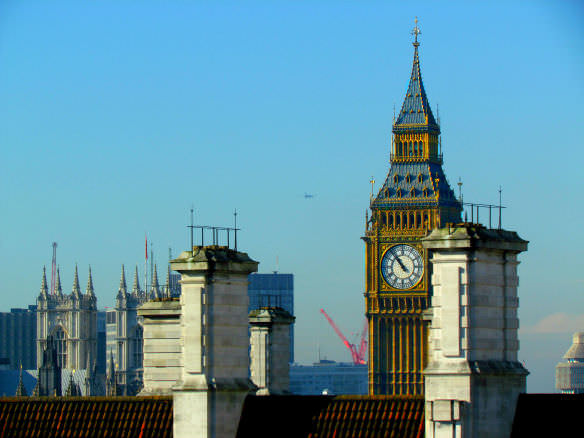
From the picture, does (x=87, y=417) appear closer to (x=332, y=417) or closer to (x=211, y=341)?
(x=211, y=341)

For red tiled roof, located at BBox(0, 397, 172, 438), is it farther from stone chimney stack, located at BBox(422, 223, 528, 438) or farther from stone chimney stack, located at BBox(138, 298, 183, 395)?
stone chimney stack, located at BBox(422, 223, 528, 438)

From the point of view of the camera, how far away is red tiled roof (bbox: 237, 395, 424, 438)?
51.5 metres

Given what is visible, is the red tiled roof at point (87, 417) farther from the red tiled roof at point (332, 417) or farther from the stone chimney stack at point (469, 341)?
the stone chimney stack at point (469, 341)

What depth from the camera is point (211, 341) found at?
52.5 metres

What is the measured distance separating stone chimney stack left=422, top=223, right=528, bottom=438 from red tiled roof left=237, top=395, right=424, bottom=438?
7.70 feet

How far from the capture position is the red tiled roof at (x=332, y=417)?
51500 millimetres

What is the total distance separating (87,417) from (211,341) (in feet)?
18.3

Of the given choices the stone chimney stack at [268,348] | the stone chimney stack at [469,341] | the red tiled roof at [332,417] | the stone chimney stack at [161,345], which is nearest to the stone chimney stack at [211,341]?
the red tiled roof at [332,417]

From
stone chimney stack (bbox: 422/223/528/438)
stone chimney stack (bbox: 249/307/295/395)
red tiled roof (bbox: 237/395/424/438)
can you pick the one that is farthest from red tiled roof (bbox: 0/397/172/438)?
stone chimney stack (bbox: 422/223/528/438)

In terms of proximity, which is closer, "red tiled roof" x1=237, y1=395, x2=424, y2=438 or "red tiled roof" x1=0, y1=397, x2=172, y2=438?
"red tiled roof" x1=237, y1=395, x2=424, y2=438

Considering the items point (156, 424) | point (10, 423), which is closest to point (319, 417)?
point (156, 424)

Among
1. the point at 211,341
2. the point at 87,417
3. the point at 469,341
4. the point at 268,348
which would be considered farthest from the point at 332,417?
the point at 268,348

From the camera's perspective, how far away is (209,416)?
5288 centimetres

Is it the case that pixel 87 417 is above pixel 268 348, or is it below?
below
